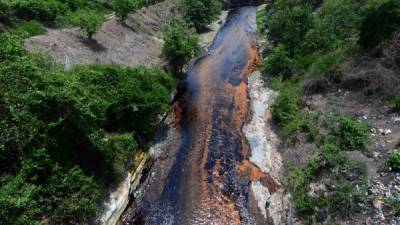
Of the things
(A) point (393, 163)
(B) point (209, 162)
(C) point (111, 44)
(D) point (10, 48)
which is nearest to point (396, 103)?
(A) point (393, 163)

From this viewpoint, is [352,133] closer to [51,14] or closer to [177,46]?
[177,46]

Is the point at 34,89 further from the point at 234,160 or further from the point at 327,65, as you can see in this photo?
the point at 327,65

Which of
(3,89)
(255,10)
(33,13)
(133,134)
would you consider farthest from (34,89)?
(255,10)

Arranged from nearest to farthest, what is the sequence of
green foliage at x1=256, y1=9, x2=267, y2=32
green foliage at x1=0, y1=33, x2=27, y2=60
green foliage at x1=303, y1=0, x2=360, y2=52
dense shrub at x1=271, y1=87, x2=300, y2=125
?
green foliage at x1=0, y1=33, x2=27, y2=60
dense shrub at x1=271, y1=87, x2=300, y2=125
green foliage at x1=303, y1=0, x2=360, y2=52
green foliage at x1=256, y1=9, x2=267, y2=32

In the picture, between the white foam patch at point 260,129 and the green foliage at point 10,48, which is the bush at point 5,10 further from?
the white foam patch at point 260,129

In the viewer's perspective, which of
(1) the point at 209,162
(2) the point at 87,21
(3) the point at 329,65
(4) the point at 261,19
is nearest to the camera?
(1) the point at 209,162

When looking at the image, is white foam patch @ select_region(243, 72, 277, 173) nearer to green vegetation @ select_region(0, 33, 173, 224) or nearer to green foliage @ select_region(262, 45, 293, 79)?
green foliage @ select_region(262, 45, 293, 79)

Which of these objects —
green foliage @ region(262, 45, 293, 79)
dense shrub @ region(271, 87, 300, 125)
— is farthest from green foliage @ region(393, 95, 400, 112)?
green foliage @ region(262, 45, 293, 79)
